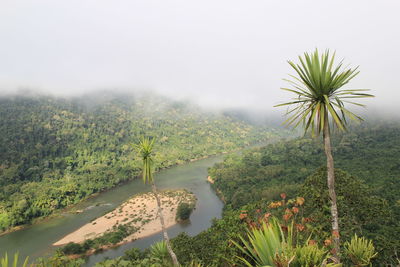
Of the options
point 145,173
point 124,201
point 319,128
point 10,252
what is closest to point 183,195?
point 124,201

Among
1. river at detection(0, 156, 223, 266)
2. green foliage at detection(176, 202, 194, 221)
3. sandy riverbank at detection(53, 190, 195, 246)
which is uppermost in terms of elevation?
green foliage at detection(176, 202, 194, 221)

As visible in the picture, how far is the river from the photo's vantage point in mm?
43844

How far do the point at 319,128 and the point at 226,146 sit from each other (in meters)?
155

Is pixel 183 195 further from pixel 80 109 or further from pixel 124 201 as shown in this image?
pixel 80 109

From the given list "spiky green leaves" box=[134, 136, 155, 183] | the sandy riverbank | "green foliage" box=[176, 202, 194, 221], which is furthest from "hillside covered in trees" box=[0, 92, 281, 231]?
"spiky green leaves" box=[134, 136, 155, 183]

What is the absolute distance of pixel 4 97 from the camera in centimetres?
18175

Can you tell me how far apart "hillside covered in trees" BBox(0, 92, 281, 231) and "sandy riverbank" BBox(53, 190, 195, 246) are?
517 inches

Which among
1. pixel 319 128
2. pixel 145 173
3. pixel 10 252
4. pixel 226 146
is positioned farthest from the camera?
pixel 226 146

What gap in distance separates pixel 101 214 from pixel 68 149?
7808 cm

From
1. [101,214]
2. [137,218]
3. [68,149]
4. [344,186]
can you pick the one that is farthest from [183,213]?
[68,149]

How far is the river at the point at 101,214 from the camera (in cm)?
4384

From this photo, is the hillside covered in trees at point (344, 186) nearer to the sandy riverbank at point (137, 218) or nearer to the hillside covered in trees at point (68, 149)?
the sandy riverbank at point (137, 218)

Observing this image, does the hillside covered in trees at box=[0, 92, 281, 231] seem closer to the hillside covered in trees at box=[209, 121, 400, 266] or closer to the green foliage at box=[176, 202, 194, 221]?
the green foliage at box=[176, 202, 194, 221]

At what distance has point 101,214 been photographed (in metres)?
58.3
